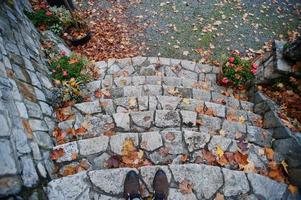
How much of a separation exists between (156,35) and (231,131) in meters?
3.43

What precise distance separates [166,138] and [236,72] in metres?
2.31

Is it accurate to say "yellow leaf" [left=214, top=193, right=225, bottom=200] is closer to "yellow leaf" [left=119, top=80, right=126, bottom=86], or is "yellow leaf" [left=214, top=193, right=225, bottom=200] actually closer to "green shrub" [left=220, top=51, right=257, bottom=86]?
"green shrub" [left=220, top=51, right=257, bottom=86]

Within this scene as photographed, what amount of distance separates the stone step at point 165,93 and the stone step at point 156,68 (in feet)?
2.39

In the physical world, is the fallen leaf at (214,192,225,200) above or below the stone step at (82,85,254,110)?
below

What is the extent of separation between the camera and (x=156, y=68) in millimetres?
5762

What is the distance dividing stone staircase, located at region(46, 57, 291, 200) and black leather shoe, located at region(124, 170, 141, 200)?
102 mm

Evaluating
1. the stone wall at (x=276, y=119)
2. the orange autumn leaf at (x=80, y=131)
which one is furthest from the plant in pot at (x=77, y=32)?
the stone wall at (x=276, y=119)

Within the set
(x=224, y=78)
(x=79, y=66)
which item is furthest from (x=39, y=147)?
(x=224, y=78)

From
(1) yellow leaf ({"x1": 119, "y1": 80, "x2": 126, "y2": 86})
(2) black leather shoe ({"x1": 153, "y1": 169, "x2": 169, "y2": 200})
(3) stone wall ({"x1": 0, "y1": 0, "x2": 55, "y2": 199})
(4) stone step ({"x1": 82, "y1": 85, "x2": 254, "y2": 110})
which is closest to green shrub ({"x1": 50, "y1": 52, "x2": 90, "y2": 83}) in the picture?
(3) stone wall ({"x1": 0, "y1": 0, "x2": 55, "y2": 199})

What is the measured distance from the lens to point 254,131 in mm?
4188

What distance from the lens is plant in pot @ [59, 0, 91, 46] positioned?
20.6 ft

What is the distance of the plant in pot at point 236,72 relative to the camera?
5.22 metres

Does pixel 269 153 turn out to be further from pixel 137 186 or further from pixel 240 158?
pixel 137 186

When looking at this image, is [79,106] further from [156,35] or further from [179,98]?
[156,35]
